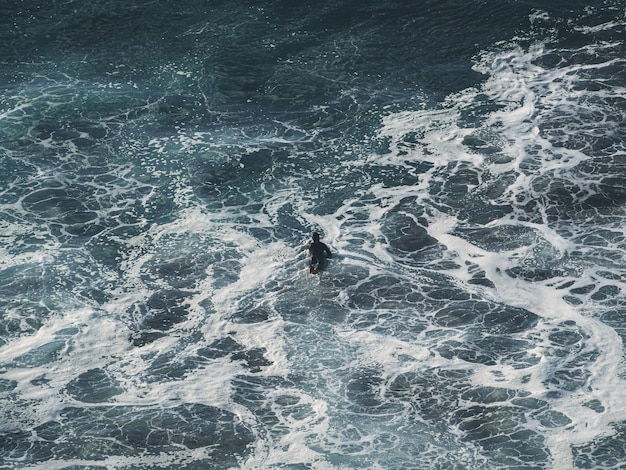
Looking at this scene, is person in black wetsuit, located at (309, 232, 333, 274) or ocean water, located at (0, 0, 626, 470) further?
person in black wetsuit, located at (309, 232, 333, 274)

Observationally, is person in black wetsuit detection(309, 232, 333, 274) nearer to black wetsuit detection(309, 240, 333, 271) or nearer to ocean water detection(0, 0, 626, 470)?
black wetsuit detection(309, 240, 333, 271)

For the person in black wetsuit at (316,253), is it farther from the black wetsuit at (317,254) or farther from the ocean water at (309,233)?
the ocean water at (309,233)

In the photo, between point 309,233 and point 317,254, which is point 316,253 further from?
point 309,233

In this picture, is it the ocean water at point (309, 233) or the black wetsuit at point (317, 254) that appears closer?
the ocean water at point (309, 233)

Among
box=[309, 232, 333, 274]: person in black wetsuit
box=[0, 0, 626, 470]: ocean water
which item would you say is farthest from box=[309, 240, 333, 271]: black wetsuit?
box=[0, 0, 626, 470]: ocean water

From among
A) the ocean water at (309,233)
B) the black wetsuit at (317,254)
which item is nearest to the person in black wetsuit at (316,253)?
the black wetsuit at (317,254)

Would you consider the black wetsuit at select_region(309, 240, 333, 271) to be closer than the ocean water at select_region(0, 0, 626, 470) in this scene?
No

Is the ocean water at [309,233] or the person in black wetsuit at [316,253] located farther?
the person in black wetsuit at [316,253]

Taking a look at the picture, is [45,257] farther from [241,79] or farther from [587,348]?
[587,348]
